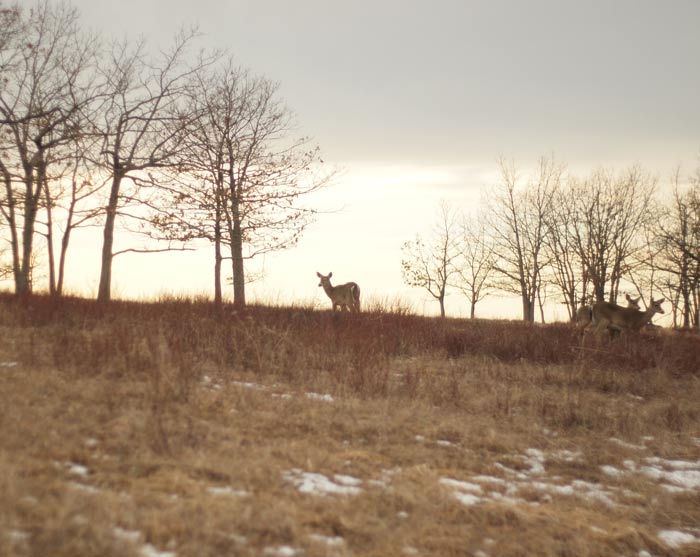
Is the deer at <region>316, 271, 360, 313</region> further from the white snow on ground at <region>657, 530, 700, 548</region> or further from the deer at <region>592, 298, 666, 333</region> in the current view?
the white snow on ground at <region>657, 530, 700, 548</region>

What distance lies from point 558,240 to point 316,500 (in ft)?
105

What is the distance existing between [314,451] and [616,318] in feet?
49.5

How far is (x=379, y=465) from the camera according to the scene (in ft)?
17.4

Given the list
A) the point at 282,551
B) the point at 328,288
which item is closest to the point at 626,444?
the point at 282,551

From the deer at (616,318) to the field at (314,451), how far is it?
6980 mm

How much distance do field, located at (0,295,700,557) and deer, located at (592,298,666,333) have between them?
→ 6.98 meters

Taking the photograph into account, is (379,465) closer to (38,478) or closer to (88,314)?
(38,478)

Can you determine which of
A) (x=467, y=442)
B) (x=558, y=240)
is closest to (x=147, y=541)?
(x=467, y=442)

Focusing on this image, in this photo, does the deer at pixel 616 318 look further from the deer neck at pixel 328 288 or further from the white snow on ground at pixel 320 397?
the white snow on ground at pixel 320 397

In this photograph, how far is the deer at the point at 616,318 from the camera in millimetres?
17894

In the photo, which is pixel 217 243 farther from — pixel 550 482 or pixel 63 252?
pixel 550 482

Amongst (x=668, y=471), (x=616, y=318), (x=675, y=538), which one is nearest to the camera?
(x=675, y=538)

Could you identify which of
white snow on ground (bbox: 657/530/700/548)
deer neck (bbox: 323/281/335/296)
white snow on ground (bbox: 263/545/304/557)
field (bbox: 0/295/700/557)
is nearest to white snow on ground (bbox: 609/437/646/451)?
field (bbox: 0/295/700/557)

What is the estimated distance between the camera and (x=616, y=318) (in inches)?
708
